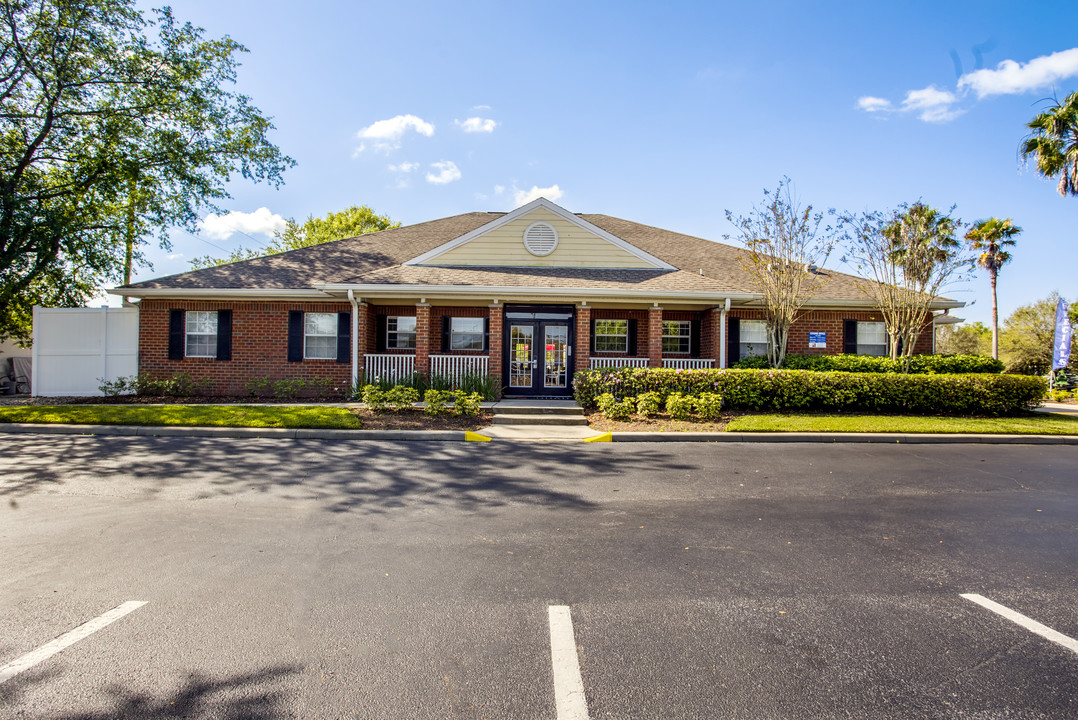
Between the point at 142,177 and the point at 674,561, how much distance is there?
20711 millimetres

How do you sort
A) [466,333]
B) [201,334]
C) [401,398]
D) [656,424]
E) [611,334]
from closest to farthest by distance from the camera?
[656,424]
[401,398]
[201,334]
[466,333]
[611,334]

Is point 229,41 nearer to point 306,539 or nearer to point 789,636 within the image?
point 306,539

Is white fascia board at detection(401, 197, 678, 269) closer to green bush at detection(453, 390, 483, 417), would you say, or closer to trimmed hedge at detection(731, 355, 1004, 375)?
trimmed hedge at detection(731, 355, 1004, 375)

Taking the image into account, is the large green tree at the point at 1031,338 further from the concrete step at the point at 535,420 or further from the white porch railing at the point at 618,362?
the concrete step at the point at 535,420

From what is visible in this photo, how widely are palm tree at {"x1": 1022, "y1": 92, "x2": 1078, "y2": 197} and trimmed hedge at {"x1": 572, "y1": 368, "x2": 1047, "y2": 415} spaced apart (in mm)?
13360

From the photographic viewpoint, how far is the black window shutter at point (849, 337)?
15.4 m

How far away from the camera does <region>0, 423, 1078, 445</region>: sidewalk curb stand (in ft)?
31.7

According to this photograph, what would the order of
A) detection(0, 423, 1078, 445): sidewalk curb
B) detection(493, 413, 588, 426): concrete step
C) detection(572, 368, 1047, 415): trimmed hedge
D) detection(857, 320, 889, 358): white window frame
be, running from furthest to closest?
detection(857, 320, 889, 358): white window frame → detection(572, 368, 1047, 415): trimmed hedge → detection(493, 413, 588, 426): concrete step → detection(0, 423, 1078, 445): sidewalk curb

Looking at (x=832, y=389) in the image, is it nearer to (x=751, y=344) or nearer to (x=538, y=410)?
(x=751, y=344)

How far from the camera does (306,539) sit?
4.45m

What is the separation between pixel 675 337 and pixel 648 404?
4902 mm

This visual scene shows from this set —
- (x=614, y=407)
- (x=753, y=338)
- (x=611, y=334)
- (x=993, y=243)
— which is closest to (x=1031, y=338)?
(x=993, y=243)

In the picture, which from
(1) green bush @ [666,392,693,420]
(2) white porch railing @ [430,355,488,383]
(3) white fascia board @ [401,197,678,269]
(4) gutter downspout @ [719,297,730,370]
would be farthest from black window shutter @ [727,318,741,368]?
(2) white porch railing @ [430,355,488,383]

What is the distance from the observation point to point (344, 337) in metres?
14.6
